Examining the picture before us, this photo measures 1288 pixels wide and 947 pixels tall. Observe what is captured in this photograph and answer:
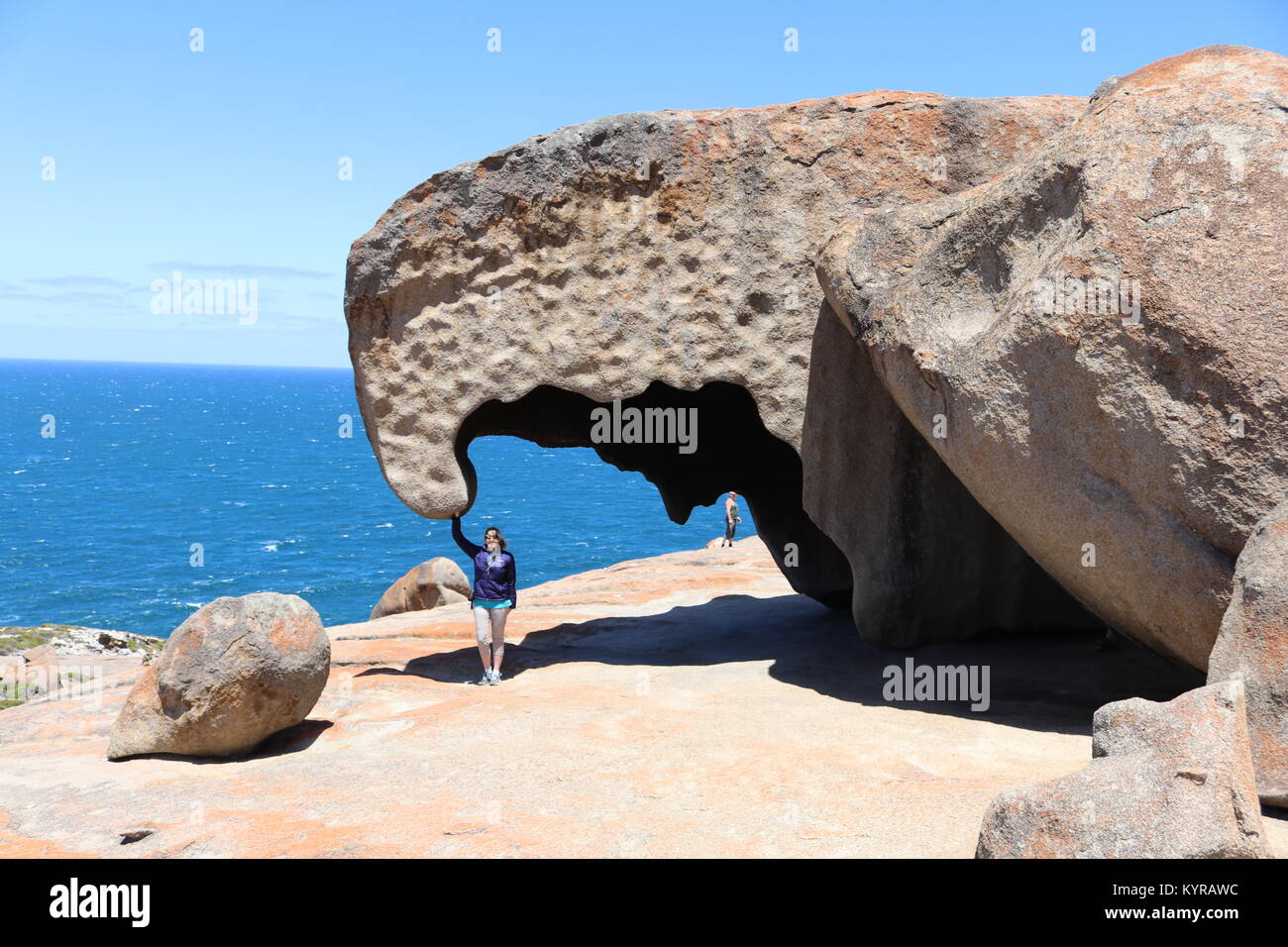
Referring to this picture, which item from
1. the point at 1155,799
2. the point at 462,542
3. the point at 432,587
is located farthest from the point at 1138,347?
the point at 432,587

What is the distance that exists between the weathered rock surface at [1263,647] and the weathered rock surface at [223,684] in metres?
6.35

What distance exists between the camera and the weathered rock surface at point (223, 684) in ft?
28.3

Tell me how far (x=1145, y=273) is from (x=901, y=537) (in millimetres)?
3734

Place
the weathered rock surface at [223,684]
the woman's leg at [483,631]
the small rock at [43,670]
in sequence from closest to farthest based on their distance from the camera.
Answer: the weathered rock surface at [223,684]
the woman's leg at [483,631]
the small rock at [43,670]

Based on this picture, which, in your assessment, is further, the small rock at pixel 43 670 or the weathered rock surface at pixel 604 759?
the small rock at pixel 43 670

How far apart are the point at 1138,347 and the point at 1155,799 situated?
3.31 meters

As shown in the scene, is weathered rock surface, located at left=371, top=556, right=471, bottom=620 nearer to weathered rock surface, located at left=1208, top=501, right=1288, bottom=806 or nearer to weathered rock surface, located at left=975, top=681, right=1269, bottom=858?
weathered rock surface, located at left=1208, top=501, right=1288, bottom=806

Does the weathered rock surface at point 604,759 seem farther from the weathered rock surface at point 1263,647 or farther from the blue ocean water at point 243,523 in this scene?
the blue ocean water at point 243,523

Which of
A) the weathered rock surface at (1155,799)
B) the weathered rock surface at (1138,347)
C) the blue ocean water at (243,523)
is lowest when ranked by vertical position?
the blue ocean water at (243,523)

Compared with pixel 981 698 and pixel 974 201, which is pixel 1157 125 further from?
pixel 981 698

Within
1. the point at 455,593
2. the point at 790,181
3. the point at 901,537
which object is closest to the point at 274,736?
the point at 901,537

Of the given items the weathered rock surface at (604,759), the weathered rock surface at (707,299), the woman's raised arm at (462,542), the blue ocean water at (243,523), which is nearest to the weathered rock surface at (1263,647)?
the weathered rock surface at (604,759)

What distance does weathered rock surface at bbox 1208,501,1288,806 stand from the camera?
587 cm

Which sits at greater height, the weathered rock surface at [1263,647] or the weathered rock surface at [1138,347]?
the weathered rock surface at [1138,347]
